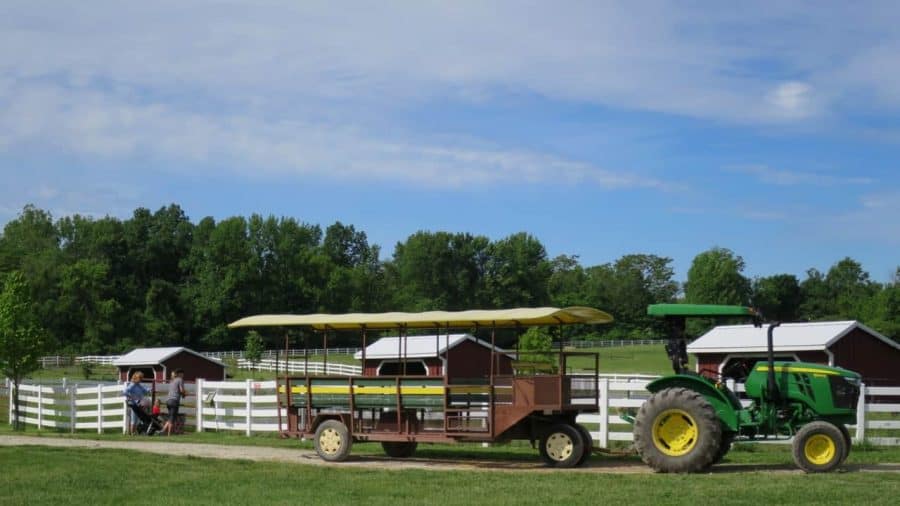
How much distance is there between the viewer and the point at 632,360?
69938 mm

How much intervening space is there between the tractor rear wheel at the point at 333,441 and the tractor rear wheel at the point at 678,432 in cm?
495

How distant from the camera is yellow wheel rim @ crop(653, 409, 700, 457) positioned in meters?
14.6

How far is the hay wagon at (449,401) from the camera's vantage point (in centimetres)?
1611

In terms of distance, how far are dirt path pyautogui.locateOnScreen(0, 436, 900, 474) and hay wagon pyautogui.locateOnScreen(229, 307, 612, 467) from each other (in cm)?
39

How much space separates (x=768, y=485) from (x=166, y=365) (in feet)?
125

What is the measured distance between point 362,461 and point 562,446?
3415mm

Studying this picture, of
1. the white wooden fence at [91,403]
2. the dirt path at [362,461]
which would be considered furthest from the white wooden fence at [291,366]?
the dirt path at [362,461]

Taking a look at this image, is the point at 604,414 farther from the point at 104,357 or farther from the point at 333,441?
the point at 104,357

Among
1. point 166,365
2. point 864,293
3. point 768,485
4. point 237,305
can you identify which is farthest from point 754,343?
point 864,293

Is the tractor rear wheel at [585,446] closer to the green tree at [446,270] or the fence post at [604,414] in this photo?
the fence post at [604,414]

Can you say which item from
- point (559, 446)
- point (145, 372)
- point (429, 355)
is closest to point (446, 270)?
point (145, 372)

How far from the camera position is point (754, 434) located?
14992mm

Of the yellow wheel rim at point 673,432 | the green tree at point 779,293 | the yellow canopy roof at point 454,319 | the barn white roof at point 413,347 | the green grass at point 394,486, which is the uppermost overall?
the green tree at point 779,293

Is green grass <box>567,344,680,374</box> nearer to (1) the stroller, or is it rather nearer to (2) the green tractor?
(1) the stroller
